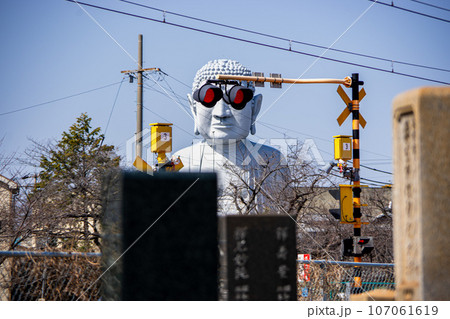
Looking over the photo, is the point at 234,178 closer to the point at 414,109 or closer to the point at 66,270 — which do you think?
the point at 66,270

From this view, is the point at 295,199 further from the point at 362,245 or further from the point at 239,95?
the point at 239,95

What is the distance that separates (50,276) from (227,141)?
13817mm

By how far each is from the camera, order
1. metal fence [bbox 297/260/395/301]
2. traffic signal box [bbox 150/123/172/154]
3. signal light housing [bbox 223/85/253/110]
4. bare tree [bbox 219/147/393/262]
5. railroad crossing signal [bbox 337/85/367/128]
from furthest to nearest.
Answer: bare tree [bbox 219/147/393/262] → traffic signal box [bbox 150/123/172/154] → railroad crossing signal [bbox 337/85/367/128] → signal light housing [bbox 223/85/253/110] → metal fence [bbox 297/260/395/301]

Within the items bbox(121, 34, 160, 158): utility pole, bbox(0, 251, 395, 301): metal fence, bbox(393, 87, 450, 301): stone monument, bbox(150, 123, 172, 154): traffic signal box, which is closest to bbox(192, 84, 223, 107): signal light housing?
bbox(150, 123, 172, 154): traffic signal box


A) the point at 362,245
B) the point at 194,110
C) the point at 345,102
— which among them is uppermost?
the point at 194,110

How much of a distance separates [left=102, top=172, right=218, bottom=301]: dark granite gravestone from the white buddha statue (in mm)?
14513

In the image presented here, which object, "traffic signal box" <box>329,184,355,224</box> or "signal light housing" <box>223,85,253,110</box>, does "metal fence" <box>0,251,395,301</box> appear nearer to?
"signal light housing" <box>223,85,253,110</box>

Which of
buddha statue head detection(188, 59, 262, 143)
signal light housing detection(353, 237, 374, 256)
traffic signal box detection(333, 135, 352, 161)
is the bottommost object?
signal light housing detection(353, 237, 374, 256)

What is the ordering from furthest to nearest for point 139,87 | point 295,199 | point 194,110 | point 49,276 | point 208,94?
point 139,87
point 194,110
point 295,199
point 208,94
point 49,276

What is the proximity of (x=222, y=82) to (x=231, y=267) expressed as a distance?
7930mm

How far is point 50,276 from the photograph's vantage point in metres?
6.04

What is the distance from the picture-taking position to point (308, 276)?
27.0 feet

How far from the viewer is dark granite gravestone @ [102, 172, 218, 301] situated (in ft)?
14.4

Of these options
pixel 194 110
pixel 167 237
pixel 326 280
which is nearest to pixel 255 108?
pixel 194 110
